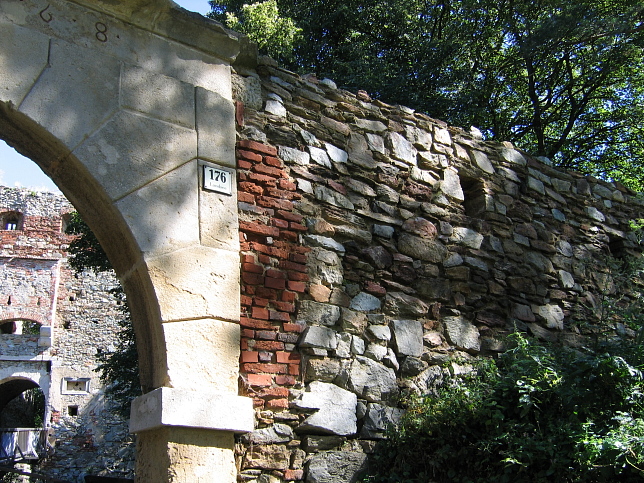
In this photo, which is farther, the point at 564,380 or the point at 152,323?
the point at 564,380

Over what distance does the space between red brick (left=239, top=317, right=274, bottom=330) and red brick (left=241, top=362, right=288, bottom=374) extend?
0.21 m

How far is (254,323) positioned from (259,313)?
7 cm

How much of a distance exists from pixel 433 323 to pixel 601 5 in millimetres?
7588

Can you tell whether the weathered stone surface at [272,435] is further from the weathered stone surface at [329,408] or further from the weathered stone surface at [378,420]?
the weathered stone surface at [378,420]

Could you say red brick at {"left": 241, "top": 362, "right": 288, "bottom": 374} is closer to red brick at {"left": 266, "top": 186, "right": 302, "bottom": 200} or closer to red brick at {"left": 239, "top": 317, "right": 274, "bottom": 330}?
red brick at {"left": 239, "top": 317, "right": 274, "bottom": 330}

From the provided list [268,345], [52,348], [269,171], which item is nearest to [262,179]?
[269,171]

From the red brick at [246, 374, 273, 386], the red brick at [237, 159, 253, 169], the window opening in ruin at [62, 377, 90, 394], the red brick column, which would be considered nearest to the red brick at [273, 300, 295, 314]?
the red brick column

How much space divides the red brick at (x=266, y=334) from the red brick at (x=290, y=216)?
2.35ft

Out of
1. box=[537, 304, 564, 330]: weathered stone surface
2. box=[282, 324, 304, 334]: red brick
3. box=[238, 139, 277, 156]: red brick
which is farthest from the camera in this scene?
box=[537, 304, 564, 330]: weathered stone surface

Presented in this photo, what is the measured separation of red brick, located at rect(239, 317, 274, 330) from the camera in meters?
3.57

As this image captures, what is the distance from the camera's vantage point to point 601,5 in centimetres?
967

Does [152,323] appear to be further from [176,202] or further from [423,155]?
[423,155]

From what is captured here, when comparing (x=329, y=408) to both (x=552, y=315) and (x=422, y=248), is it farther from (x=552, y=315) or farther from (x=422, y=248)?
(x=552, y=315)

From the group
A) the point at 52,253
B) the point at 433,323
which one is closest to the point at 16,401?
the point at 52,253
